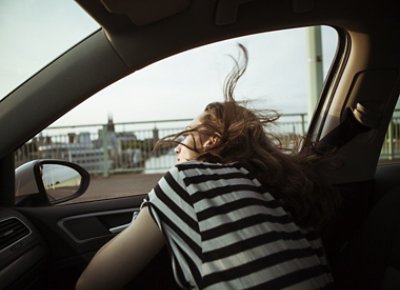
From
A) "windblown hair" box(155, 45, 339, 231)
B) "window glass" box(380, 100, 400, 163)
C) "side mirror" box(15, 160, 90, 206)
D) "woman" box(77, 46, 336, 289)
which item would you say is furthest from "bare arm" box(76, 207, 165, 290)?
"window glass" box(380, 100, 400, 163)

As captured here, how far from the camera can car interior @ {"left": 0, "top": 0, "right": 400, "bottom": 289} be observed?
1.56 m

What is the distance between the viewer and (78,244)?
2.11 meters

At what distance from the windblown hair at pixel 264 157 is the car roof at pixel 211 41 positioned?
371 millimetres

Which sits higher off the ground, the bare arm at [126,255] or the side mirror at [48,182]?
the side mirror at [48,182]

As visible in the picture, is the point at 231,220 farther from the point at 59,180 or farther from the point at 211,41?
the point at 59,180

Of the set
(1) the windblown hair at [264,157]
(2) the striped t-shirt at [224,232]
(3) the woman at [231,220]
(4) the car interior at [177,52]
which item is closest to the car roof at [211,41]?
(4) the car interior at [177,52]

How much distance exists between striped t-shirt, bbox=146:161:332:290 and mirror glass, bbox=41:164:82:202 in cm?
108

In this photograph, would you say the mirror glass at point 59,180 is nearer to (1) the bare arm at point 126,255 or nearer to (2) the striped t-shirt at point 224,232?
(1) the bare arm at point 126,255

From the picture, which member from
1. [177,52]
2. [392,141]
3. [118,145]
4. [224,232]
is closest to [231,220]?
[224,232]

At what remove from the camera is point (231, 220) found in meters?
1.10

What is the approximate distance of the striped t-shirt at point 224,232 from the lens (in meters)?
1.08

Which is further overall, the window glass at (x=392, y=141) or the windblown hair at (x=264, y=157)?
the window glass at (x=392, y=141)

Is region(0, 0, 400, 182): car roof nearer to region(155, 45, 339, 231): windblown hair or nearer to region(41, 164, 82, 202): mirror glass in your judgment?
region(155, 45, 339, 231): windblown hair

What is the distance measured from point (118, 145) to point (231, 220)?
195 inches
